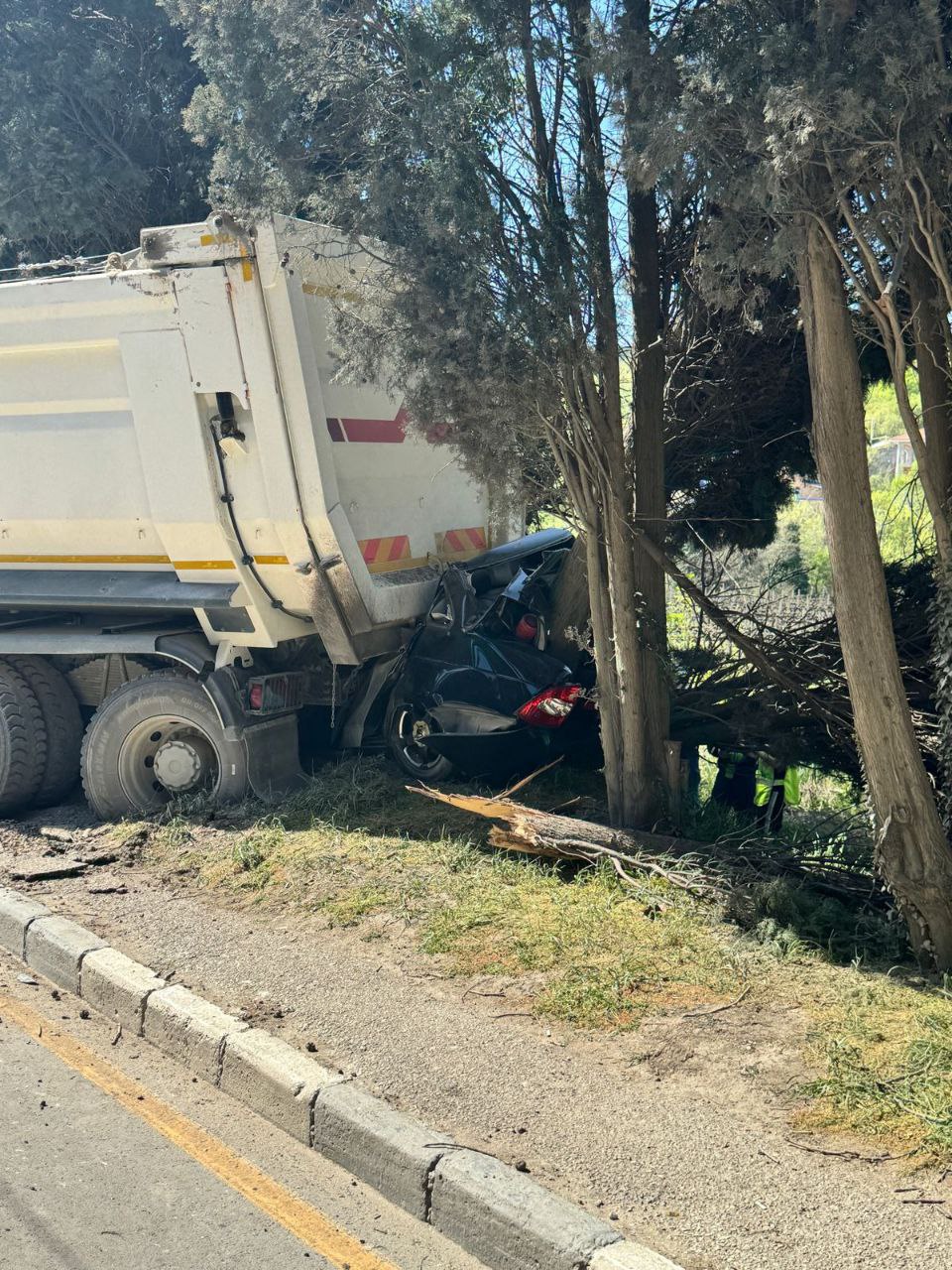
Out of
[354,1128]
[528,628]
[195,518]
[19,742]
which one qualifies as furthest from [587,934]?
[19,742]

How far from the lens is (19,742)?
24.6 ft

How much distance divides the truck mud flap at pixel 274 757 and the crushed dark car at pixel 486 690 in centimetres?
60

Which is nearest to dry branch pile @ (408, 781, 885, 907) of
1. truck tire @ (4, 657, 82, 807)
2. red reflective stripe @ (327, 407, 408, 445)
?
red reflective stripe @ (327, 407, 408, 445)

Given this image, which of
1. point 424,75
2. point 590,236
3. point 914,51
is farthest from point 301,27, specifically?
point 914,51

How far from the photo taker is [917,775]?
14.9 feet

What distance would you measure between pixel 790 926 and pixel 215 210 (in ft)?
14.4

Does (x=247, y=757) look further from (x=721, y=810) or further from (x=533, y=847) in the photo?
(x=721, y=810)

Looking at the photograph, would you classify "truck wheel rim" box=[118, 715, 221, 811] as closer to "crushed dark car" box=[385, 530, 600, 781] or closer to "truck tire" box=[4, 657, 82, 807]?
"truck tire" box=[4, 657, 82, 807]

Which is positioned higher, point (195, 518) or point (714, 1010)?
point (195, 518)

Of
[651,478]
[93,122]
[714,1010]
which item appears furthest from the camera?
[93,122]

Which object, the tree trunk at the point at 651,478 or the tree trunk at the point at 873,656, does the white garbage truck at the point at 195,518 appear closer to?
the tree trunk at the point at 651,478

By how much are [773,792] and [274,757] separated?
2.95m

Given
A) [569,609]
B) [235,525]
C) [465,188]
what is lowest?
[569,609]

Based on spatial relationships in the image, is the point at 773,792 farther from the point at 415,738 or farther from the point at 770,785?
the point at 415,738
